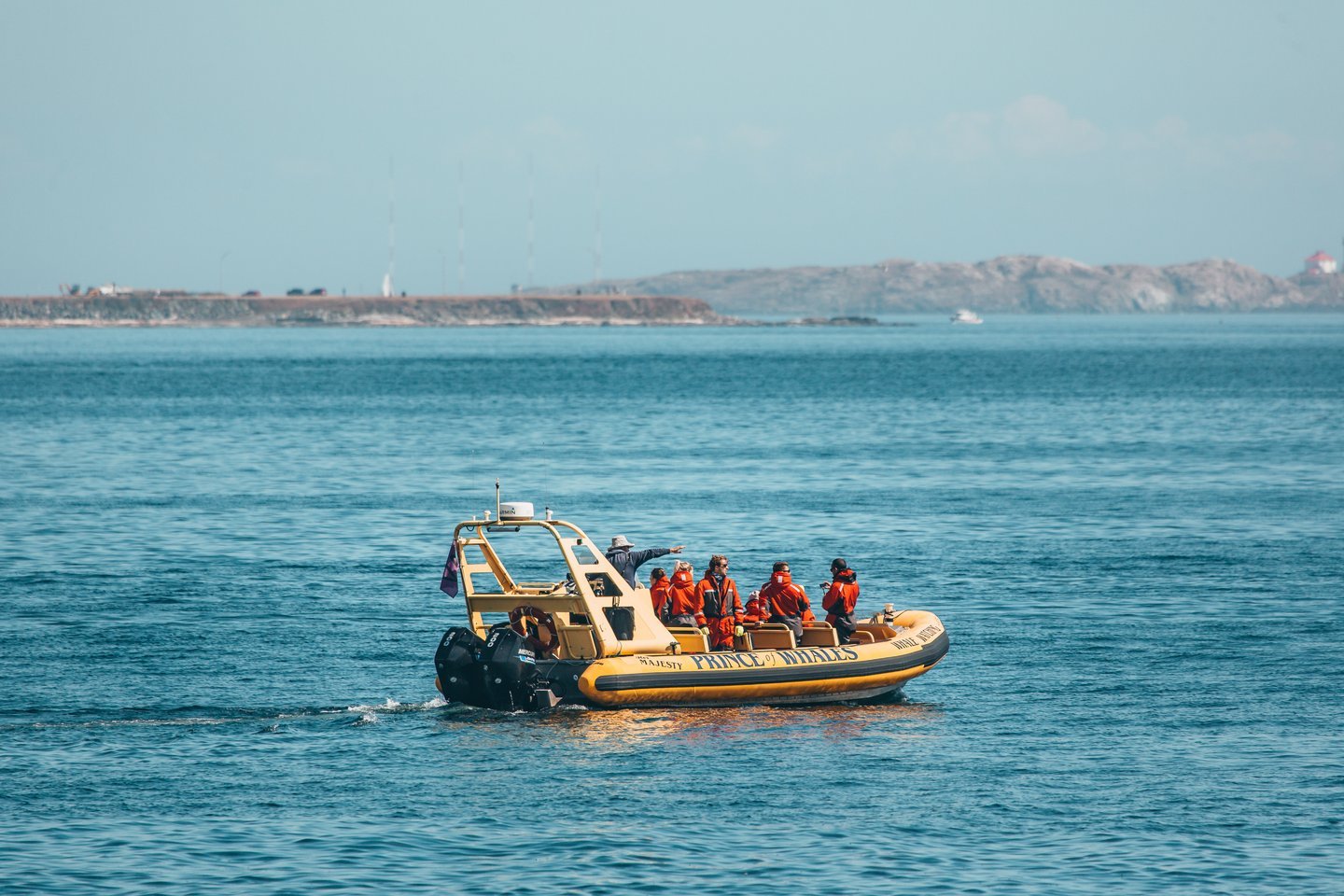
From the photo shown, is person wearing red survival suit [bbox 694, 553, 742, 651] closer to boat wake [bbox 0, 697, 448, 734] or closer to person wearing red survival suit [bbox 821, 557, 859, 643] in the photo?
person wearing red survival suit [bbox 821, 557, 859, 643]

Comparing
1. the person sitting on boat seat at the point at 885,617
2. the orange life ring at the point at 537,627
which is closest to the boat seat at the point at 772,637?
the person sitting on boat seat at the point at 885,617

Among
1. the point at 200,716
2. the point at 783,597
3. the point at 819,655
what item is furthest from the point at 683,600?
the point at 200,716

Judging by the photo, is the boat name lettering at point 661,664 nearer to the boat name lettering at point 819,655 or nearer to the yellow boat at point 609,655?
the yellow boat at point 609,655

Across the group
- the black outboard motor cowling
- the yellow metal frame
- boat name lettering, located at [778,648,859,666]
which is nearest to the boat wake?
the black outboard motor cowling

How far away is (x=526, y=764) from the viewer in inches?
711

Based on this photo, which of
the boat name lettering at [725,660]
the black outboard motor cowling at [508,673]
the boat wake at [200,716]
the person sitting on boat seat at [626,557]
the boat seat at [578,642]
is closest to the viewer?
the boat wake at [200,716]

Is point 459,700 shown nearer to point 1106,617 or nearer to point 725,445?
point 1106,617

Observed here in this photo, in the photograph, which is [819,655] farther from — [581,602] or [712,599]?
[581,602]

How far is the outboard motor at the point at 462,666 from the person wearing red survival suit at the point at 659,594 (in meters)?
2.42

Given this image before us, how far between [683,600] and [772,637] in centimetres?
123

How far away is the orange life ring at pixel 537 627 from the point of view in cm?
2038

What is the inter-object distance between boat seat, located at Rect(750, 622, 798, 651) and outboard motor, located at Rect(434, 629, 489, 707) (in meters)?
3.64

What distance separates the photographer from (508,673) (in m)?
19.9

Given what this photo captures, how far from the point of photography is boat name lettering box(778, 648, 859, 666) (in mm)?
20656
